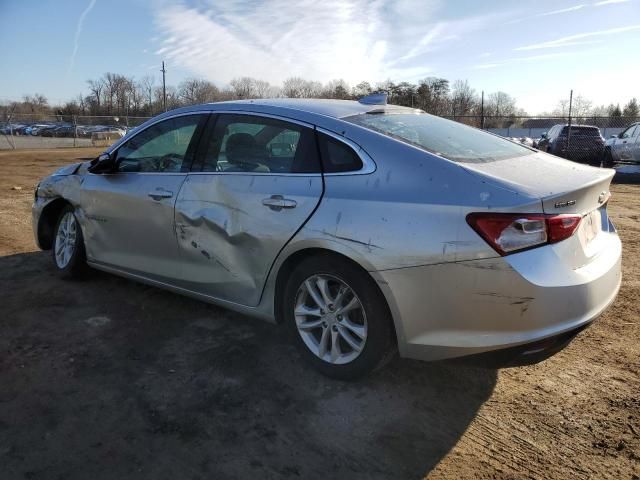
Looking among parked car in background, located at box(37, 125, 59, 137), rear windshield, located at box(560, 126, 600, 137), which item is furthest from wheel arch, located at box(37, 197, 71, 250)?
parked car in background, located at box(37, 125, 59, 137)

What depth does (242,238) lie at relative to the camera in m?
3.32

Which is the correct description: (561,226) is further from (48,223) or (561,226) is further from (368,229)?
(48,223)

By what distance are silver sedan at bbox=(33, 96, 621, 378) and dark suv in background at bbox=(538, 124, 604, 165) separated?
56.8 feet

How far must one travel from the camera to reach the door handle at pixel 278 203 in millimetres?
3087

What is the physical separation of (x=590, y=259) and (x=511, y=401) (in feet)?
2.92

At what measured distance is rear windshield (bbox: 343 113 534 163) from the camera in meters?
2.98

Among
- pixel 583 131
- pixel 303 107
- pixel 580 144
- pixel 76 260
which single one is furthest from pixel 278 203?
pixel 583 131

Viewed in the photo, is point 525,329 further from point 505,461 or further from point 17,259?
point 17,259

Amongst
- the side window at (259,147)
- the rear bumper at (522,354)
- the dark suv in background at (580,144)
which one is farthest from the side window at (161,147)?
the dark suv in background at (580,144)

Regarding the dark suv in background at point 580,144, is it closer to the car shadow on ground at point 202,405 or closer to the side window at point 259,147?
the side window at point 259,147

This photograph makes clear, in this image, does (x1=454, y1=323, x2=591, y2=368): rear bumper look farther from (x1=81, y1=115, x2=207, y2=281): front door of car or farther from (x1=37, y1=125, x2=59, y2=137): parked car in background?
(x1=37, y1=125, x2=59, y2=137): parked car in background

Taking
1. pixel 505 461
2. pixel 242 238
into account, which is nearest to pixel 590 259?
pixel 505 461

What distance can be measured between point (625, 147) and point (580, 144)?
7.45 feet

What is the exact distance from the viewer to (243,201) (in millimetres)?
3326
